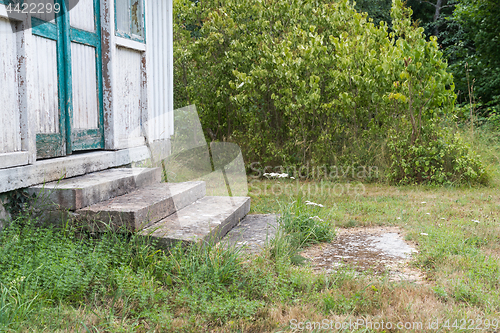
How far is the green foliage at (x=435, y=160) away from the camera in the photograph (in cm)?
632

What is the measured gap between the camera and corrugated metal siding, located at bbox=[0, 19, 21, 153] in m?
3.10

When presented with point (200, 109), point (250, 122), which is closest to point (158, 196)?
point (250, 122)

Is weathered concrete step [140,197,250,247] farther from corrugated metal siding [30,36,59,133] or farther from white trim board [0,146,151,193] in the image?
corrugated metal siding [30,36,59,133]

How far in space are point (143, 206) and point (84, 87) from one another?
1579mm

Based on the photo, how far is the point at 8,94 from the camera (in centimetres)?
316

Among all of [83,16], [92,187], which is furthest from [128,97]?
[92,187]

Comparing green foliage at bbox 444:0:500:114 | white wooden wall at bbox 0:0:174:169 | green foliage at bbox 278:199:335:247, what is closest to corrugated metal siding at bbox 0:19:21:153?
white wooden wall at bbox 0:0:174:169

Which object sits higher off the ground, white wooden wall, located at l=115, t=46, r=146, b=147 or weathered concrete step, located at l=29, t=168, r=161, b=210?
white wooden wall, located at l=115, t=46, r=146, b=147

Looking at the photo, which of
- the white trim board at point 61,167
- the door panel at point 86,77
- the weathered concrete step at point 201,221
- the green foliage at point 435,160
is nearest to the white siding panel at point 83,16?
the door panel at point 86,77

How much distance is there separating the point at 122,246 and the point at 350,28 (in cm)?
613

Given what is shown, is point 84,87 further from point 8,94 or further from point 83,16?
point 8,94

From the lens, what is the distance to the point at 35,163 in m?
3.29

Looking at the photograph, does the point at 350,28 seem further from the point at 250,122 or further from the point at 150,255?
the point at 150,255

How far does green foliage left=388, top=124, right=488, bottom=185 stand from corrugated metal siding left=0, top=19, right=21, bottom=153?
5.20 meters
